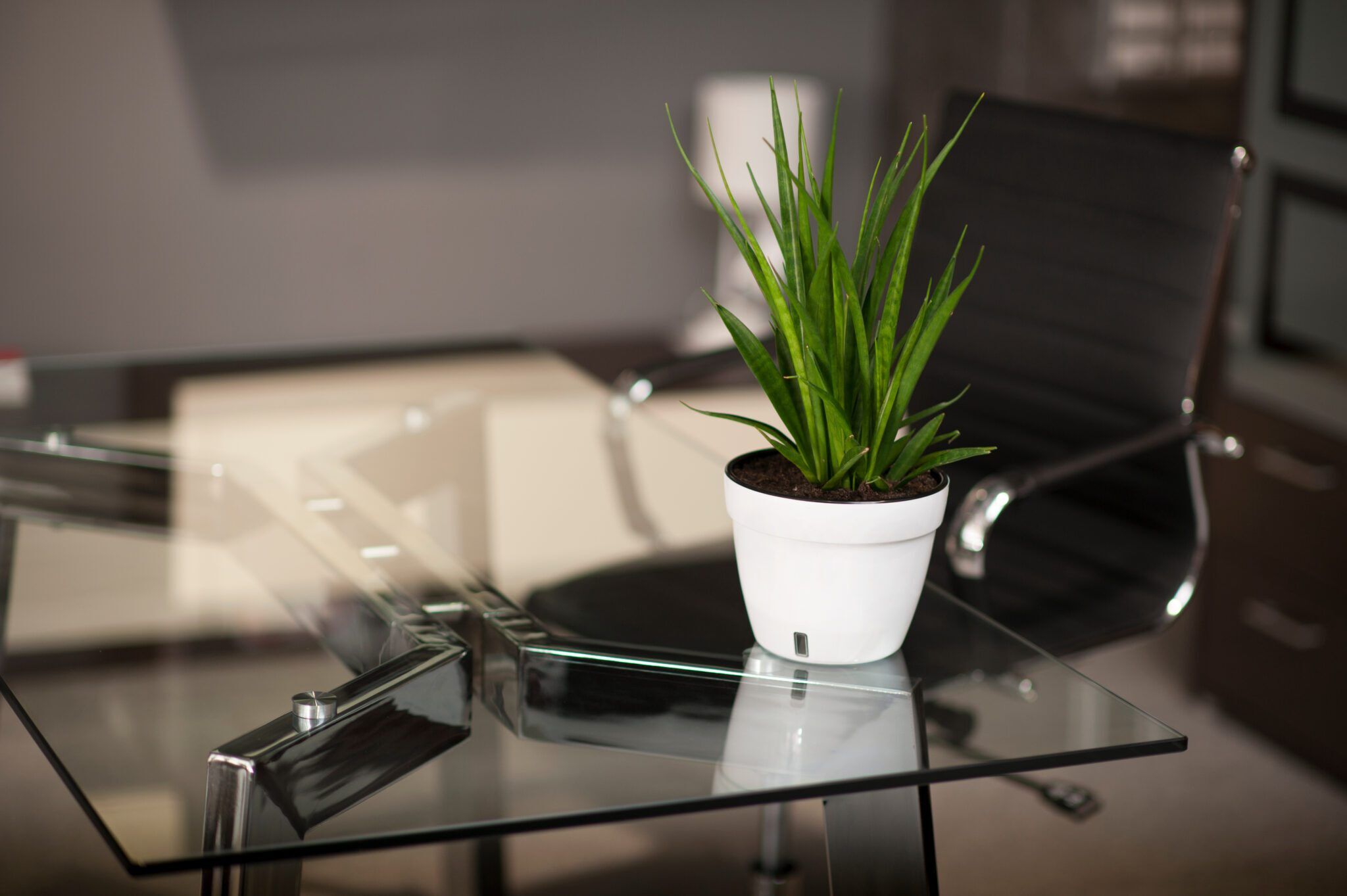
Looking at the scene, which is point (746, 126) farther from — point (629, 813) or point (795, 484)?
point (629, 813)

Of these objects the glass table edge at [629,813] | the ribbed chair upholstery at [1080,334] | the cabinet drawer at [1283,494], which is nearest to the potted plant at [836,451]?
the glass table edge at [629,813]

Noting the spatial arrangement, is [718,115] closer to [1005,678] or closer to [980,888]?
[980,888]

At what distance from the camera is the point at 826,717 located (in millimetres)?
958

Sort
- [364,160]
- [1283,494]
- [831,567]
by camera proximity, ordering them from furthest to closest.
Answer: [364,160] → [1283,494] → [831,567]

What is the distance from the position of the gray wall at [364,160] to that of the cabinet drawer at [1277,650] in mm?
2021

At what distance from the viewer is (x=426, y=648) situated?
1036 millimetres

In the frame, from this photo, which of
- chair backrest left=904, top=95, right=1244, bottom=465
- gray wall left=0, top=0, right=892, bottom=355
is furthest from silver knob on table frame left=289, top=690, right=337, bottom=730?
gray wall left=0, top=0, right=892, bottom=355

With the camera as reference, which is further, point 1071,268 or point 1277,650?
point 1277,650

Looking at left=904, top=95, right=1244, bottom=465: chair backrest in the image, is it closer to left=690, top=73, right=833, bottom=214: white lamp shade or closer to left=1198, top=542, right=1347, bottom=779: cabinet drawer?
left=1198, top=542, right=1347, bottom=779: cabinet drawer

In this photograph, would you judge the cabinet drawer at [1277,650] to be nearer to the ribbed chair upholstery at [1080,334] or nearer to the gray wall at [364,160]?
the ribbed chair upholstery at [1080,334]

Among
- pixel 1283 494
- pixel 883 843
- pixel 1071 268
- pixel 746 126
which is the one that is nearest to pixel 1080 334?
pixel 1071 268

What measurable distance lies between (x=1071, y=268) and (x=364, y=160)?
8.44 ft

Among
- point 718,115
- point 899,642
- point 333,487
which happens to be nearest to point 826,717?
point 899,642

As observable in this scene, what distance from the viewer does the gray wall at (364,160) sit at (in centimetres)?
359
